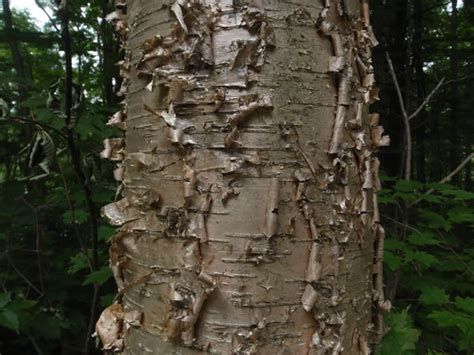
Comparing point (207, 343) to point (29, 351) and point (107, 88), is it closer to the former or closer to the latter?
point (29, 351)

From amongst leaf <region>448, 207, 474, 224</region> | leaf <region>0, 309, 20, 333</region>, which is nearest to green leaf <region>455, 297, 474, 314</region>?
leaf <region>448, 207, 474, 224</region>

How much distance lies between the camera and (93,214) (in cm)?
178

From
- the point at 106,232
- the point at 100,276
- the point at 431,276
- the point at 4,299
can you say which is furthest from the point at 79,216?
the point at 431,276

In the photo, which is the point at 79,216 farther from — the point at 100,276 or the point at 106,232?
the point at 100,276

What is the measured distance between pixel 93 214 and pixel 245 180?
1.25 m

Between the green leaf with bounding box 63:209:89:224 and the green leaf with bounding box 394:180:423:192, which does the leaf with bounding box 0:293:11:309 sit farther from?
the green leaf with bounding box 394:180:423:192

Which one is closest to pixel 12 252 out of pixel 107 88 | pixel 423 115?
pixel 107 88

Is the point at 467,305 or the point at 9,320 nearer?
the point at 9,320

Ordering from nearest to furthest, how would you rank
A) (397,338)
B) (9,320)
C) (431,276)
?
(397,338) → (9,320) → (431,276)

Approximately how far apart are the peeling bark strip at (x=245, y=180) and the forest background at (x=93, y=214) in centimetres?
67

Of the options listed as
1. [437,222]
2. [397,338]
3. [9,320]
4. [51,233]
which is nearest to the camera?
[397,338]

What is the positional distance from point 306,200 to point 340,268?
0.15 m

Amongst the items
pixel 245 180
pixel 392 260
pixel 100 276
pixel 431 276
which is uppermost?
pixel 245 180

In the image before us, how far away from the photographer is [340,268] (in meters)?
0.77
